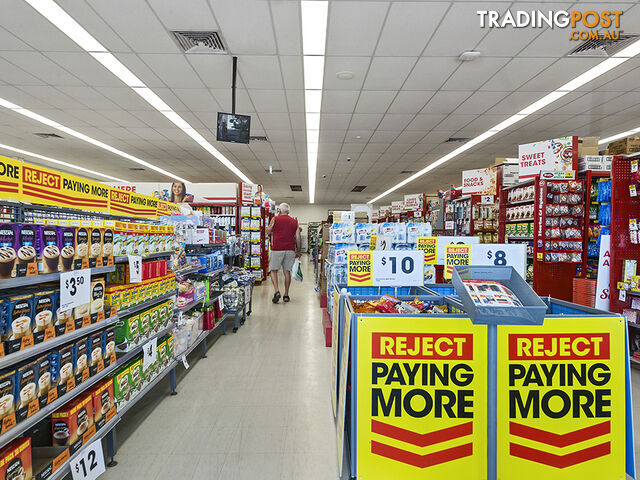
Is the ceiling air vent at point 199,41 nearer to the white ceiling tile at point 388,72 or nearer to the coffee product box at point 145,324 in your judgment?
the white ceiling tile at point 388,72

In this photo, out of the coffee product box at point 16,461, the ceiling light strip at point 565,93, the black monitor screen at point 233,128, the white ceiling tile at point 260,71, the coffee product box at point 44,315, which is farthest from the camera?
the black monitor screen at point 233,128

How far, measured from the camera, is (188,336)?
149 inches

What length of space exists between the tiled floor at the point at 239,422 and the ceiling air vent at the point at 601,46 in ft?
13.2

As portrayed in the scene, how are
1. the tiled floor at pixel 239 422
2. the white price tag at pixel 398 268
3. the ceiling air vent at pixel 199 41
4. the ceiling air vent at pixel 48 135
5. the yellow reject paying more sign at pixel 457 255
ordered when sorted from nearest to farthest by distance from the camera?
1. the tiled floor at pixel 239 422
2. the white price tag at pixel 398 268
3. the yellow reject paying more sign at pixel 457 255
4. the ceiling air vent at pixel 199 41
5. the ceiling air vent at pixel 48 135

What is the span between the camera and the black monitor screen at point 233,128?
5848mm

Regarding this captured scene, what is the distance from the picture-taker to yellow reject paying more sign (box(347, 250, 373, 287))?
129 inches

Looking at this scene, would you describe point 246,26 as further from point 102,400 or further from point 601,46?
point 601,46

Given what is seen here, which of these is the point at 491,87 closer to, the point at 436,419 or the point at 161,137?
the point at 436,419

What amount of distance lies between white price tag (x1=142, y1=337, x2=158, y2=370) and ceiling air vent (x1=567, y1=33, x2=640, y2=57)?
6063mm

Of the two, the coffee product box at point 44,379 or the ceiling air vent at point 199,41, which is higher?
the ceiling air vent at point 199,41

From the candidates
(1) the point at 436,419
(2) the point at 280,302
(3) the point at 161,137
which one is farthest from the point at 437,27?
(3) the point at 161,137

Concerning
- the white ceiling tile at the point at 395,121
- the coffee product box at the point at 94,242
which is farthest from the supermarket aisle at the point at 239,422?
the white ceiling tile at the point at 395,121

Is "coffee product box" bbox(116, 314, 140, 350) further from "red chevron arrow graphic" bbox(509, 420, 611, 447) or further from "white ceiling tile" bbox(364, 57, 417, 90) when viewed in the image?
"white ceiling tile" bbox(364, 57, 417, 90)

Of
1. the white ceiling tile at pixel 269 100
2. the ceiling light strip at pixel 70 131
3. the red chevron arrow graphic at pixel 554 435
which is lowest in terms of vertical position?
the red chevron arrow graphic at pixel 554 435
